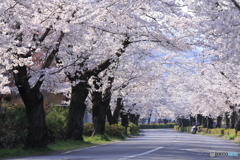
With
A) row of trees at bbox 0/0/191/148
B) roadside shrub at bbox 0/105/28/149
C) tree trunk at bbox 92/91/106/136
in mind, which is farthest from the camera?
tree trunk at bbox 92/91/106/136

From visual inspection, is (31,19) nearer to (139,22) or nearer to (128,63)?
(139,22)

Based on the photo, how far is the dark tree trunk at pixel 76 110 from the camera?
2630 centimetres

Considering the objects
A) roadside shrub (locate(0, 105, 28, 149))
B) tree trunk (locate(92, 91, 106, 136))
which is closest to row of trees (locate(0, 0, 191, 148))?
roadside shrub (locate(0, 105, 28, 149))

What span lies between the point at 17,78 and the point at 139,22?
21.0 feet

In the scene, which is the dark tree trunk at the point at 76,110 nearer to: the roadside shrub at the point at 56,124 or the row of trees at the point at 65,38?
the row of trees at the point at 65,38

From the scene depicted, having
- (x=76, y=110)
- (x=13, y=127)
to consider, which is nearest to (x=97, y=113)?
(x=76, y=110)

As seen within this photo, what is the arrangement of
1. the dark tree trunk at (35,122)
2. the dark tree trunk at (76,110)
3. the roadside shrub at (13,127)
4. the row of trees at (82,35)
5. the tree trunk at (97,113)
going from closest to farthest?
the row of trees at (82,35)
the dark tree trunk at (35,122)
the roadside shrub at (13,127)
the dark tree trunk at (76,110)
the tree trunk at (97,113)

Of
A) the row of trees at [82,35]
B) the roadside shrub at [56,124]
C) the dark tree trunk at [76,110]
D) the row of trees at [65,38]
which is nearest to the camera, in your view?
the row of trees at [82,35]

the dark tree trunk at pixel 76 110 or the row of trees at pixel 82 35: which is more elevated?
the row of trees at pixel 82 35

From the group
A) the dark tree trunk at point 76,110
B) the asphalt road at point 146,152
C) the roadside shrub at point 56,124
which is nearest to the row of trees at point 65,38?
the dark tree trunk at point 76,110

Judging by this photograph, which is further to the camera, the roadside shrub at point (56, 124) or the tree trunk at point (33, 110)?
the roadside shrub at point (56, 124)

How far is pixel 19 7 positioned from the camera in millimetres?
16125

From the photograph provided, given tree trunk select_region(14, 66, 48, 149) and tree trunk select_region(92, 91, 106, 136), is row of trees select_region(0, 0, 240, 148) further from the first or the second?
tree trunk select_region(92, 91, 106, 136)

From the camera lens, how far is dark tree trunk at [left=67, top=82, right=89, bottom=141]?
2630 cm
